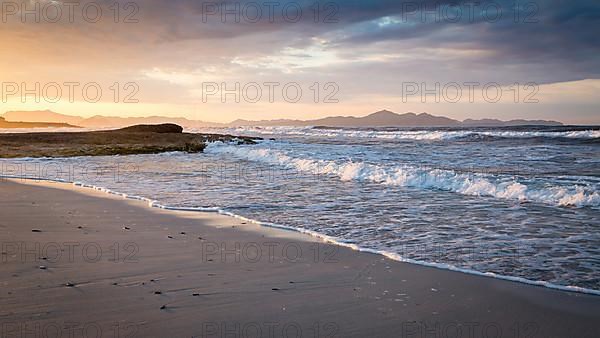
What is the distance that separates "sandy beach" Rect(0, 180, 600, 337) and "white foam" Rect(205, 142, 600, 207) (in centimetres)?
648

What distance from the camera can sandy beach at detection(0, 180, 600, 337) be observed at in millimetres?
3635

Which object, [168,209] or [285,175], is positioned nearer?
[168,209]

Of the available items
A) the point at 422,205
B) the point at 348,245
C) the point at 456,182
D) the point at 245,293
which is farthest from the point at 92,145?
the point at 245,293

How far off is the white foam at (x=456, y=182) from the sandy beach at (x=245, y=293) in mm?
6476

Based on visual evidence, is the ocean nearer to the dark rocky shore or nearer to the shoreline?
the shoreline

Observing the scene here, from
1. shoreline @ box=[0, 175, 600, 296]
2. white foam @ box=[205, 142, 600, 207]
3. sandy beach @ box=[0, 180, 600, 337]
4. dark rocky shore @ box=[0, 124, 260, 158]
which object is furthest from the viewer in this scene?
dark rocky shore @ box=[0, 124, 260, 158]

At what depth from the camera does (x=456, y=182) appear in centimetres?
1288

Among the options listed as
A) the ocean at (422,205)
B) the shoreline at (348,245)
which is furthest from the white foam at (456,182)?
the shoreline at (348,245)

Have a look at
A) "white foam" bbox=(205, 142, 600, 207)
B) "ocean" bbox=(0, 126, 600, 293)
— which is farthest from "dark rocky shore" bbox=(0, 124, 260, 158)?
"white foam" bbox=(205, 142, 600, 207)

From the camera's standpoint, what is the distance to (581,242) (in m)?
6.61

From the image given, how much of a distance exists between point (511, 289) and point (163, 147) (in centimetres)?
2734

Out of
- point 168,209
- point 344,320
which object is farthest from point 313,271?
point 168,209

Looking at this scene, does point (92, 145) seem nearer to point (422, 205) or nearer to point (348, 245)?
point (422, 205)

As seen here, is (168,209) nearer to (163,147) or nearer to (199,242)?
(199,242)
